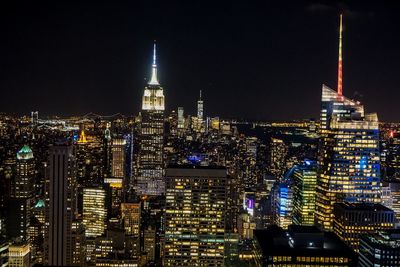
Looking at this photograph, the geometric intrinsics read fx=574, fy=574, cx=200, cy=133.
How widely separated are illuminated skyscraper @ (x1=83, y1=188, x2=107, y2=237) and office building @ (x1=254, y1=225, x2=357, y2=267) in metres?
8.56

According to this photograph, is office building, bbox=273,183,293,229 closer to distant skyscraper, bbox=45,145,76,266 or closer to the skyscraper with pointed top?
the skyscraper with pointed top

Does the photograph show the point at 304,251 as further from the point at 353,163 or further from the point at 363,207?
the point at 353,163

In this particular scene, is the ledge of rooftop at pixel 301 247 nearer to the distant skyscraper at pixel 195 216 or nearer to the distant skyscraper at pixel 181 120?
the distant skyscraper at pixel 195 216

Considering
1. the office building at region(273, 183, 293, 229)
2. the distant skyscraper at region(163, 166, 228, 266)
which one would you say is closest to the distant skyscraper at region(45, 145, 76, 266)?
the distant skyscraper at region(163, 166, 228, 266)

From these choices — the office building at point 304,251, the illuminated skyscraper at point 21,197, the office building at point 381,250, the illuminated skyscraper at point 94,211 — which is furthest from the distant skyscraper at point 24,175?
the office building at point 381,250

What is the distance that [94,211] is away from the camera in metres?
18.1

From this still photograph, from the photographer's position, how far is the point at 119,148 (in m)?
25.3

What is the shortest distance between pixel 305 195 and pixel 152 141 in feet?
44.0

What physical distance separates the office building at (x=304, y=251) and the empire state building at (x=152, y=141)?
49.2 feet

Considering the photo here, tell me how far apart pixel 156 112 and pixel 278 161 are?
30.2ft

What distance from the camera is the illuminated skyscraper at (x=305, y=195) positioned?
1756cm

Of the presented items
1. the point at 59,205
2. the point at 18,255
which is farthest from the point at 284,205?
the point at 18,255

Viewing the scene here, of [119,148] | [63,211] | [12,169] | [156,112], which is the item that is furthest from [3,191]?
[156,112]

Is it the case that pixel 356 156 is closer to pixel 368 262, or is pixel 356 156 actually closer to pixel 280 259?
pixel 368 262
